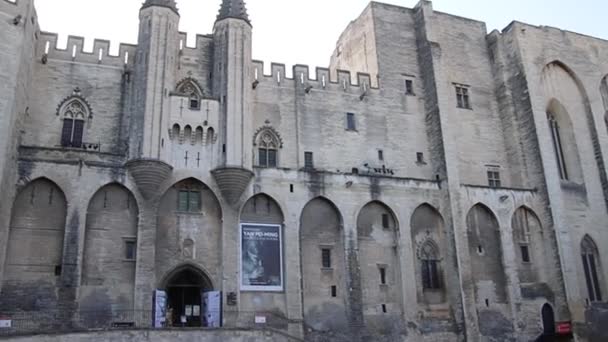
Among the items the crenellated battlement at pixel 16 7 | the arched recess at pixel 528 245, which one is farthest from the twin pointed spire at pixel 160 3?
the arched recess at pixel 528 245

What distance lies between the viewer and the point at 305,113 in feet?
93.3

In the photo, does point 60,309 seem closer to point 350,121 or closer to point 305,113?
point 305,113

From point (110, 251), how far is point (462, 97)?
66.9ft

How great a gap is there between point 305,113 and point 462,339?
41.9 ft

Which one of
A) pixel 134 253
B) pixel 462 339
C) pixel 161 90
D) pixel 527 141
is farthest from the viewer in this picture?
pixel 527 141

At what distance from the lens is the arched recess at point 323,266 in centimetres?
2445

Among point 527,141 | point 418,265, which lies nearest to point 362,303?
point 418,265

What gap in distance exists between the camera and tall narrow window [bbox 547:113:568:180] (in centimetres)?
3278

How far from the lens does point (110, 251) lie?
2238 cm

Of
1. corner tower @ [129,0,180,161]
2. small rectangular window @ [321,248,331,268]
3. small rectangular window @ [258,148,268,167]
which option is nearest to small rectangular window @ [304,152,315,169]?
small rectangular window @ [258,148,268,167]

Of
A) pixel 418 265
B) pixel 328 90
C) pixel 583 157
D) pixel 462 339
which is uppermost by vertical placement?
pixel 328 90

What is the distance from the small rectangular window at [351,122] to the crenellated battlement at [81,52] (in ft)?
35.1

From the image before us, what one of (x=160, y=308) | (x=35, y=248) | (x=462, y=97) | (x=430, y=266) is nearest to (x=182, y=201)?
(x=160, y=308)

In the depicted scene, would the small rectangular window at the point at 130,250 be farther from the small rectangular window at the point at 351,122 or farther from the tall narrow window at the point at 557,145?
the tall narrow window at the point at 557,145
